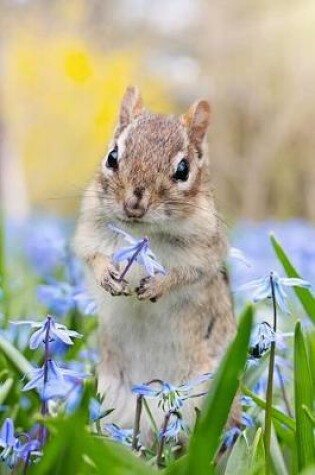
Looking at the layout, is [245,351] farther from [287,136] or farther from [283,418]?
[287,136]

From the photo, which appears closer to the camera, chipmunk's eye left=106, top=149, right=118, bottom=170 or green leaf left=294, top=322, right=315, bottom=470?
green leaf left=294, top=322, right=315, bottom=470

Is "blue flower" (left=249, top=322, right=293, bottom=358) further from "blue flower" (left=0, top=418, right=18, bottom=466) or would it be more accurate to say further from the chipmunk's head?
the chipmunk's head

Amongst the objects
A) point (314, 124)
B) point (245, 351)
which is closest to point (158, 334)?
point (245, 351)

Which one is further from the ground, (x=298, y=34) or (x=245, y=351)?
(x=298, y=34)

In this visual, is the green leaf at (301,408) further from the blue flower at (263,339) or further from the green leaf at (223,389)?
the green leaf at (223,389)

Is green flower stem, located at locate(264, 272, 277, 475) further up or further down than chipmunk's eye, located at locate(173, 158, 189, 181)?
further down

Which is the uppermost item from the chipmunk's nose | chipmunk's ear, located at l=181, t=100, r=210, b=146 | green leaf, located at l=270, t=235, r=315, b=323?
chipmunk's ear, located at l=181, t=100, r=210, b=146

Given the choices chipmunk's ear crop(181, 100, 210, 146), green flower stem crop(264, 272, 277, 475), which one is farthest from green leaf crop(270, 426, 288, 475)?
chipmunk's ear crop(181, 100, 210, 146)
